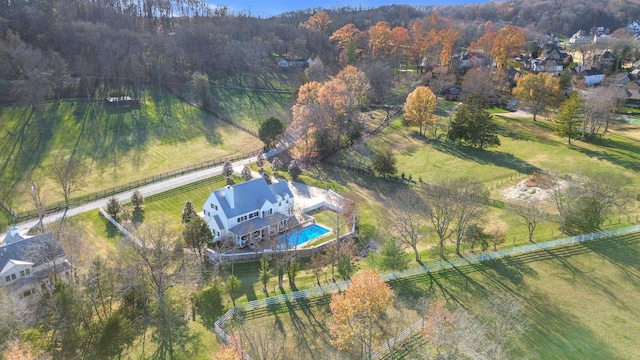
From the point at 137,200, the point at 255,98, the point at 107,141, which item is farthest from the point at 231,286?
the point at 255,98

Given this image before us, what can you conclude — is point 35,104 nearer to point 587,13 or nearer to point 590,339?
point 590,339

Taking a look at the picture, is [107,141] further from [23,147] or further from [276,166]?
[276,166]

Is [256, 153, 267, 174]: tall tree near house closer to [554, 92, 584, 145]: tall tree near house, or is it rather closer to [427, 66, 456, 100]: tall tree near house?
[427, 66, 456, 100]: tall tree near house

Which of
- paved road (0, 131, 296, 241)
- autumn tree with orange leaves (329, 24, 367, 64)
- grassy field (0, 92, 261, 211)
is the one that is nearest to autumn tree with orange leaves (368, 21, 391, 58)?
autumn tree with orange leaves (329, 24, 367, 64)

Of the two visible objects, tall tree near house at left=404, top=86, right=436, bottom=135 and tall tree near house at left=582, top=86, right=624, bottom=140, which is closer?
tall tree near house at left=582, top=86, right=624, bottom=140

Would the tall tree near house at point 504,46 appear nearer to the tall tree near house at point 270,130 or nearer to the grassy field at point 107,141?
the tall tree near house at point 270,130

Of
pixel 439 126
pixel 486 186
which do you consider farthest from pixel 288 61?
pixel 486 186
